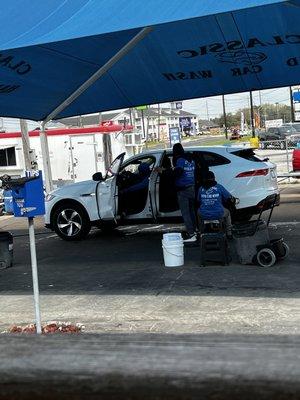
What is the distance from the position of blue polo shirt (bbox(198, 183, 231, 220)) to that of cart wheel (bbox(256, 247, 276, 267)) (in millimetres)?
866

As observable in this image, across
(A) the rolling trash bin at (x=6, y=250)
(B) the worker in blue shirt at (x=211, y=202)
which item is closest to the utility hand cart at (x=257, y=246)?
(B) the worker in blue shirt at (x=211, y=202)

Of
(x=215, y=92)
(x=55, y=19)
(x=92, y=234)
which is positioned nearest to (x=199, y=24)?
(x=55, y=19)

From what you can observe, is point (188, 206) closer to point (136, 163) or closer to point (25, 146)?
point (136, 163)

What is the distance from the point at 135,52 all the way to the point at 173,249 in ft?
13.4

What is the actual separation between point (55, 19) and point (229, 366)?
526 cm

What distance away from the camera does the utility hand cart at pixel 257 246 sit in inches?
332

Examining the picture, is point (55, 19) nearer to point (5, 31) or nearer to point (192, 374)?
point (5, 31)

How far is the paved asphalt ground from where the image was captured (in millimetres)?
6141

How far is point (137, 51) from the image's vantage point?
10844 millimetres

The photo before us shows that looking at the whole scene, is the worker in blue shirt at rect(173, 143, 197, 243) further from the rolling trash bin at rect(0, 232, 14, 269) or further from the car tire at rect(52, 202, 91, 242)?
the rolling trash bin at rect(0, 232, 14, 269)

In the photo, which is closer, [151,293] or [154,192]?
[151,293]

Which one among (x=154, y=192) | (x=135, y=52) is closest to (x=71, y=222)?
(x=154, y=192)

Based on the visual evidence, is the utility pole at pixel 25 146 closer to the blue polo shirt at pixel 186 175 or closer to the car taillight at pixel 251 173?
the car taillight at pixel 251 173

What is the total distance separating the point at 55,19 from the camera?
615cm
